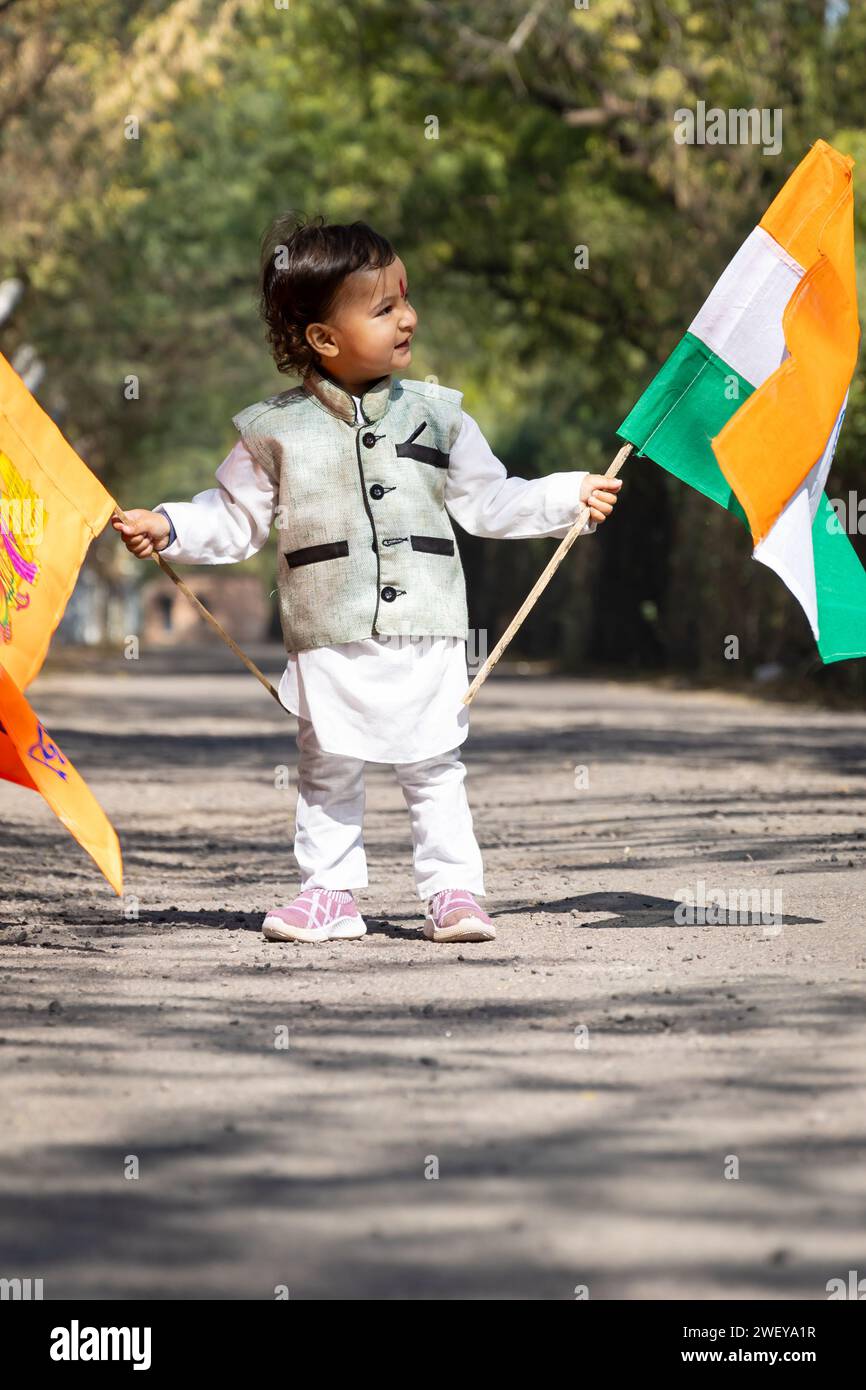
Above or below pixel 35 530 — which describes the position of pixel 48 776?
below

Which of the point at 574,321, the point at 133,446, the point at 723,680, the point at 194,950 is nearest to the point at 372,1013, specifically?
the point at 194,950

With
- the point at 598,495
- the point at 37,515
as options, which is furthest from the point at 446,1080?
the point at 37,515

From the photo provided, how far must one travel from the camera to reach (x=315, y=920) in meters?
5.59

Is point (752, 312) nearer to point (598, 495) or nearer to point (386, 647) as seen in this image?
point (598, 495)

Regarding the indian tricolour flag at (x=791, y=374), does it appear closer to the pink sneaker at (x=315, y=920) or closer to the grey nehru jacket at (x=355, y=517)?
the grey nehru jacket at (x=355, y=517)

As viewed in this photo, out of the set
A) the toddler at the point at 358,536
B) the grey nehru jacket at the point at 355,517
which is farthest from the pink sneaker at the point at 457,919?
the grey nehru jacket at the point at 355,517

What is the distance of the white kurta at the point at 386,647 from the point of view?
558cm

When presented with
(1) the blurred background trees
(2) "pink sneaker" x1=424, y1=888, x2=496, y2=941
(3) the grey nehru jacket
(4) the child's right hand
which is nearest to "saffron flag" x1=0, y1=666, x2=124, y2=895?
(4) the child's right hand

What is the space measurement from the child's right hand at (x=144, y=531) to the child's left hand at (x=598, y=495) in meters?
1.10

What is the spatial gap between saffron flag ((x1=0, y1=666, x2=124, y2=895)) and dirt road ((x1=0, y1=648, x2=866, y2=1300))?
0.96ft

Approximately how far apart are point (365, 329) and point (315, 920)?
155 cm

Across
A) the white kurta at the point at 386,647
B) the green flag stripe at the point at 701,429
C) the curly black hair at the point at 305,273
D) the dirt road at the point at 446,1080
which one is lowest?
the dirt road at the point at 446,1080

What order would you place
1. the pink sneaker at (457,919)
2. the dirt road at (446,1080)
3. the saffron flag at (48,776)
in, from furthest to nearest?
1. the pink sneaker at (457,919)
2. the saffron flag at (48,776)
3. the dirt road at (446,1080)

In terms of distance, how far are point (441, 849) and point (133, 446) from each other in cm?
3638
